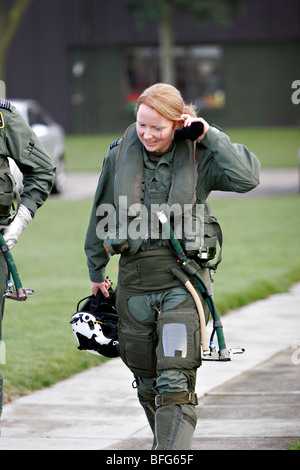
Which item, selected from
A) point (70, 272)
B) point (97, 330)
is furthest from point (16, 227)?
point (70, 272)

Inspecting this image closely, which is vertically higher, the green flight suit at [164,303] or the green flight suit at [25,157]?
the green flight suit at [25,157]

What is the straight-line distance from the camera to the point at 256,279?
410 inches

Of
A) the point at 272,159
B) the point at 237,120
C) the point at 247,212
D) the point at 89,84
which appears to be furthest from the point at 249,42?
the point at 247,212

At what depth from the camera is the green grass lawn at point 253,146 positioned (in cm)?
2713


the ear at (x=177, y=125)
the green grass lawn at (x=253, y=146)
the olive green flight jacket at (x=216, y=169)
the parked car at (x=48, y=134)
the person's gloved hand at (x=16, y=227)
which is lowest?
the person's gloved hand at (x=16, y=227)

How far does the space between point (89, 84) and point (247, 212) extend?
25.7m

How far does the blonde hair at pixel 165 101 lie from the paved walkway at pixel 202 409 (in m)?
1.79

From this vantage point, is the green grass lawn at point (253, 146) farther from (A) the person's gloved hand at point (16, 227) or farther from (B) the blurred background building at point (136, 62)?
(A) the person's gloved hand at point (16, 227)

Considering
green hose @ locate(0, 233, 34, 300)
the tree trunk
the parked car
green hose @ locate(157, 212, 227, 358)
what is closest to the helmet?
green hose @ locate(0, 233, 34, 300)

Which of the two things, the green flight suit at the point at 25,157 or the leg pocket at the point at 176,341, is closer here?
the leg pocket at the point at 176,341

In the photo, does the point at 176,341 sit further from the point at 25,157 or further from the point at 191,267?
the point at 25,157

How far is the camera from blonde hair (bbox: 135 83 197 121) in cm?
422

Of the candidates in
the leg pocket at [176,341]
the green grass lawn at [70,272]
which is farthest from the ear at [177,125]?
the green grass lawn at [70,272]

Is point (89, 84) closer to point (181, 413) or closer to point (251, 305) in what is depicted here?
point (251, 305)
